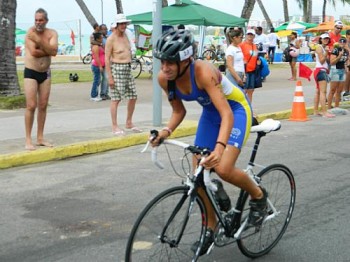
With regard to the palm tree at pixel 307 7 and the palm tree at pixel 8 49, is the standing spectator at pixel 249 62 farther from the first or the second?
the palm tree at pixel 307 7

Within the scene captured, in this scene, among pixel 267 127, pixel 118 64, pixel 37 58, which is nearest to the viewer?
pixel 267 127

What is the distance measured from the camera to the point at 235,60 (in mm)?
11078

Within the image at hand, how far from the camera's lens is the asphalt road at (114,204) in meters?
4.73

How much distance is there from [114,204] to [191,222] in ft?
7.18

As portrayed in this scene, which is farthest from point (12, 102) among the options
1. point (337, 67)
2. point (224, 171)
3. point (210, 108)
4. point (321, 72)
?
point (224, 171)

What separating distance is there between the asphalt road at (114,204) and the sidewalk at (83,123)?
0.20m

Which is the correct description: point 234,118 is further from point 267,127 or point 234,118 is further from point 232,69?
point 232,69

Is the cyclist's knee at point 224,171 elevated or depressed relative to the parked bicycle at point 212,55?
elevated

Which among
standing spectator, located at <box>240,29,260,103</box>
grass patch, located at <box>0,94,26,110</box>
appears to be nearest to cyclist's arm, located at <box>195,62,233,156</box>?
standing spectator, located at <box>240,29,260,103</box>

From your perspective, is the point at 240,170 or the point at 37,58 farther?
the point at 37,58

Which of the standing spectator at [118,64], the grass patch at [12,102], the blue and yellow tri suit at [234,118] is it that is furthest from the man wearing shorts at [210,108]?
the grass patch at [12,102]

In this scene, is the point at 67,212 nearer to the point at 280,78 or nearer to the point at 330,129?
the point at 330,129

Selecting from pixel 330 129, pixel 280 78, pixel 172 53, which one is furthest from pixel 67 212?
pixel 280 78

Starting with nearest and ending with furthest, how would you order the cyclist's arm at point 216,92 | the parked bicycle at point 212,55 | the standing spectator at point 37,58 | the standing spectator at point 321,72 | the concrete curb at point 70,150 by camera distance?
the cyclist's arm at point 216,92, the concrete curb at point 70,150, the standing spectator at point 37,58, the standing spectator at point 321,72, the parked bicycle at point 212,55
